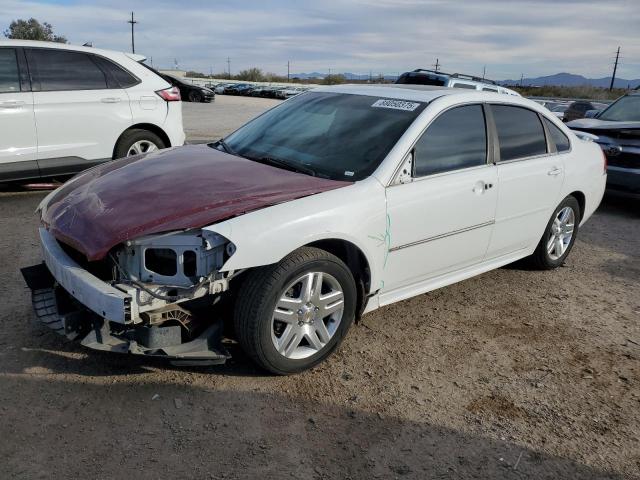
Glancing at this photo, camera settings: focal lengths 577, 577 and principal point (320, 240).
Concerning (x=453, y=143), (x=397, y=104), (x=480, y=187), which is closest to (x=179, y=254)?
(x=397, y=104)

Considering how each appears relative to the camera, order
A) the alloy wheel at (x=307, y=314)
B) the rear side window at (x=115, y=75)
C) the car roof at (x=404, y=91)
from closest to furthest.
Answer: the alloy wheel at (x=307, y=314) < the car roof at (x=404, y=91) < the rear side window at (x=115, y=75)

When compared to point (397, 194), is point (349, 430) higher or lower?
lower

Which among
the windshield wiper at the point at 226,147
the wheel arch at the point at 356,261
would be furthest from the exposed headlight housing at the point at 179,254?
the windshield wiper at the point at 226,147

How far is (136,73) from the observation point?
735cm

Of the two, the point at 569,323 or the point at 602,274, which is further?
the point at 602,274

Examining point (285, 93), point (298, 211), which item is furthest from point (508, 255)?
point (285, 93)

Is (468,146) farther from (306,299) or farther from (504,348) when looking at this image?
(306,299)

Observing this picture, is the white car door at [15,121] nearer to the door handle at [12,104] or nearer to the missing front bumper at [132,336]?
the door handle at [12,104]

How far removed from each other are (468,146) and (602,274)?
7.36ft

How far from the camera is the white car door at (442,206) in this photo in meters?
3.64

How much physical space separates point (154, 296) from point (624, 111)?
8.74 metres

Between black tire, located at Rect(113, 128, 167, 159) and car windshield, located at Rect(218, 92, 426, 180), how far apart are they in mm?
3008

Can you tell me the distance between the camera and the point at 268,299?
3.01 m

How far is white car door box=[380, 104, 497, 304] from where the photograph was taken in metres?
3.64
